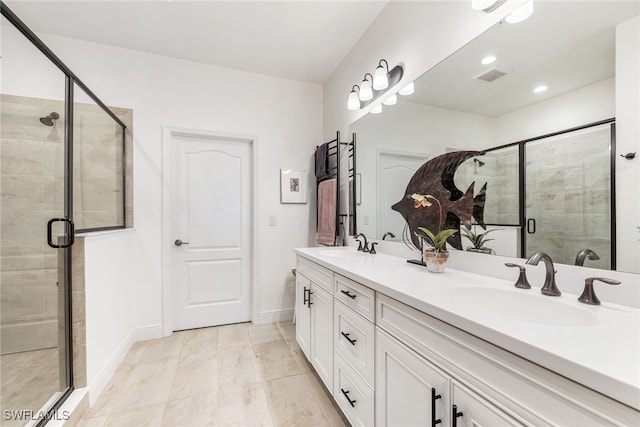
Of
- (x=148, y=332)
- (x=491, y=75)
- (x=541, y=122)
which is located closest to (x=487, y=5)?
(x=491, y=75)

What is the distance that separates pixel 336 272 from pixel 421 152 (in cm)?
90

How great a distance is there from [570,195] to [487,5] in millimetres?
900

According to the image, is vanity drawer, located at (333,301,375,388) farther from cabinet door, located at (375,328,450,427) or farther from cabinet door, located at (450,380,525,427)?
cabinet door, located at (450,380,525,427)

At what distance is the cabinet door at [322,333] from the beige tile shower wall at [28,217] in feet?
4.88

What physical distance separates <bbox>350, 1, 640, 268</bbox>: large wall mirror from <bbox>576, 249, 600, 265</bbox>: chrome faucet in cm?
2

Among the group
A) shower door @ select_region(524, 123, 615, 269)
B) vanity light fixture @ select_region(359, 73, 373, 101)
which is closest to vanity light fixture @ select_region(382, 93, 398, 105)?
vanity light fixture @ select_region(359, 73, 373, 101)

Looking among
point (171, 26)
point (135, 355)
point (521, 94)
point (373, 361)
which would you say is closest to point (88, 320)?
point (135, 355)

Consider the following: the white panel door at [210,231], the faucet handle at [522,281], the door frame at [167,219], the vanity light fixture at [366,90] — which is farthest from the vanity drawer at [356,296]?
the door frame at [167,219]

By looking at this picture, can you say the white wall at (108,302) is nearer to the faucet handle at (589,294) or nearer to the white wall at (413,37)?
the white wall at (413,37)

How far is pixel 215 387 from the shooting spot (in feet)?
5.88

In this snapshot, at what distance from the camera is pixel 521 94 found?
45.2 inches

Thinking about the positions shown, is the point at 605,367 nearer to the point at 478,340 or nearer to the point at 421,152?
the point at 478,340

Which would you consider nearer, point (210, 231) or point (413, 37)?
point (413, 37)

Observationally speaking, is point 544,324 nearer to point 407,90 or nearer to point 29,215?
point 407,90
